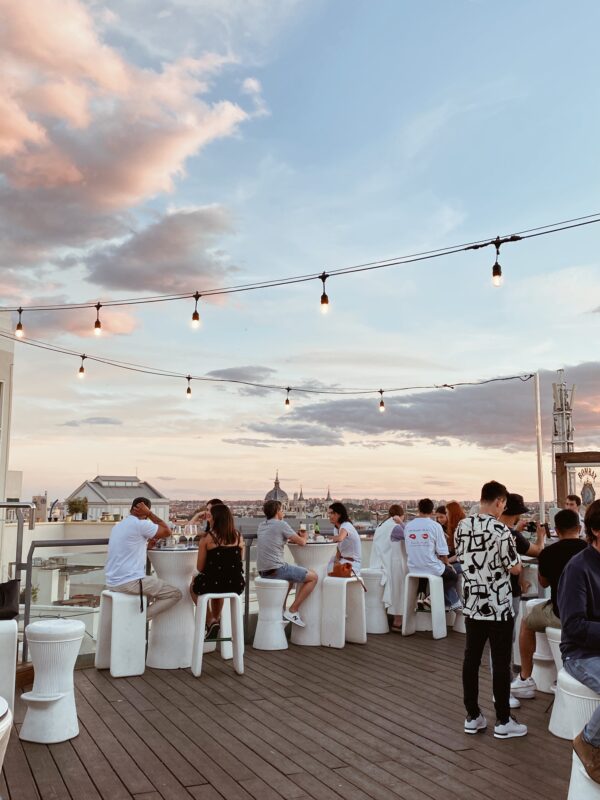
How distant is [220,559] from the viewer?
5730 mm

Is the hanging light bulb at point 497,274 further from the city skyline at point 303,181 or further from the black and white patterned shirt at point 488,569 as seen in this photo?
the black and white patterned shirt at point 488,569

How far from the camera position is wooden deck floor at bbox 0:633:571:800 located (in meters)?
3.33

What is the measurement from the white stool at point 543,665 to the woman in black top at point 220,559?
2.31m

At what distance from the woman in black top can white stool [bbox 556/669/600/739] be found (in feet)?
10.1

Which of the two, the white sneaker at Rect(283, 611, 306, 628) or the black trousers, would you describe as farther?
the white sneaker at Rect(283, 611, 306, 628)

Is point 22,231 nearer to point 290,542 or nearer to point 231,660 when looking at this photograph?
point 290,542

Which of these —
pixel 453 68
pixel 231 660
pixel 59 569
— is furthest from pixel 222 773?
pixel 453 68

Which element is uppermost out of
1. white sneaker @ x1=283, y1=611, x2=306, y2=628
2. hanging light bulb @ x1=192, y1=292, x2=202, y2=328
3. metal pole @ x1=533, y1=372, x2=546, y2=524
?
hanging light bulb @ x1=192, y1=292, x2=202, y2=328

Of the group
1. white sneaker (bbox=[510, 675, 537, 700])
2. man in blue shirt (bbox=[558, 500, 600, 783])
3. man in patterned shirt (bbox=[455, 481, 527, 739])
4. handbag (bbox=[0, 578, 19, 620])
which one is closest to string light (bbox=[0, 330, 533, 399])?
handbag (bbox=[0, 578, 19, 620])

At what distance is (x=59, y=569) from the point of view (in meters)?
6.32

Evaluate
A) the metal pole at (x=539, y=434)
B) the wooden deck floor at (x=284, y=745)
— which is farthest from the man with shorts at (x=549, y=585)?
the metal pole at (x=539, y=434)

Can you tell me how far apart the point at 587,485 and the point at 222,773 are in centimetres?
928

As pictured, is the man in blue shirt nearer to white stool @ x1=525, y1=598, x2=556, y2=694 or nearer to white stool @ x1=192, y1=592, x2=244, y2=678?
white stool @ x1=525, y1=598, x2=556, y2=694

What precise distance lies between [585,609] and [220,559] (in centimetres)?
326
